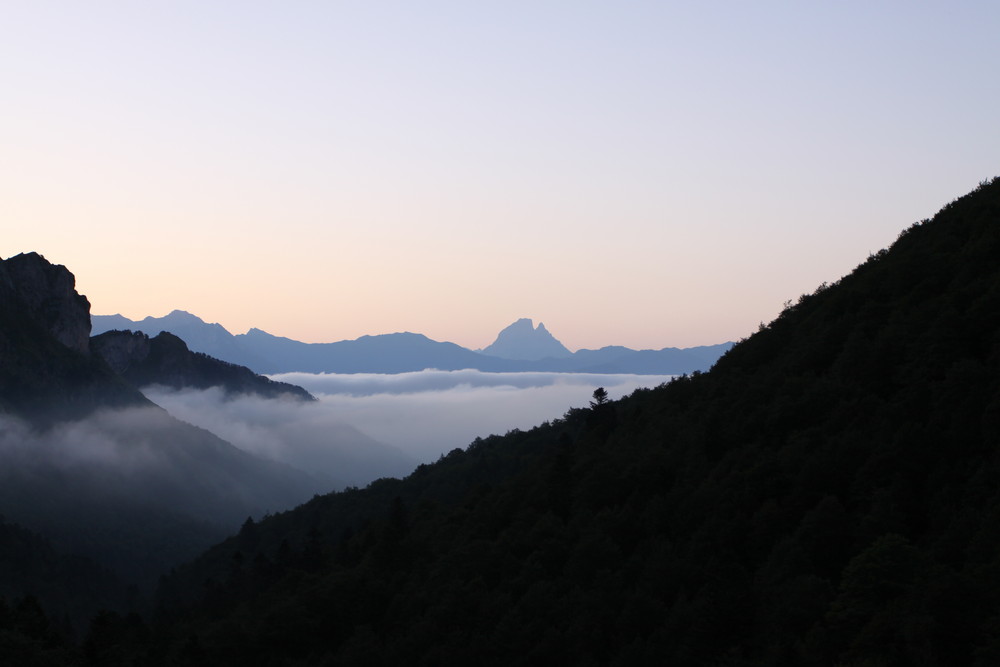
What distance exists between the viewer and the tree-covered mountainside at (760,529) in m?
43.8

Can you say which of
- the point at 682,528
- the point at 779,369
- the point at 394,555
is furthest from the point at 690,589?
the point at 394,555

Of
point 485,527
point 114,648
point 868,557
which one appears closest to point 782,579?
point 868,557

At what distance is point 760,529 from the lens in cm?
5612

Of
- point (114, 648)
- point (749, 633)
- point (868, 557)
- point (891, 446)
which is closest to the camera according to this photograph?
point (868, 557)

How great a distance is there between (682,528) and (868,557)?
20.3 metres

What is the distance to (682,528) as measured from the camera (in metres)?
63.9

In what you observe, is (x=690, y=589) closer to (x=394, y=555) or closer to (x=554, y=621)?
(x=554, y=621)

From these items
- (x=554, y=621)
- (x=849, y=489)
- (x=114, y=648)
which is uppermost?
(x=849, y=489)

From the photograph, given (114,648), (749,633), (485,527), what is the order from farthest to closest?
(485,527)
(114,648)
(749,633)

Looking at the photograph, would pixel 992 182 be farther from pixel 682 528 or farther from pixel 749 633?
pixel 749 633

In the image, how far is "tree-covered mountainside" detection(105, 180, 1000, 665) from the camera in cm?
4375

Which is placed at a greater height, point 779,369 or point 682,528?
point 779,369

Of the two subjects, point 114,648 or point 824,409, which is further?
point 114,648

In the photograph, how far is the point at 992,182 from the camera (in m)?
83.4
